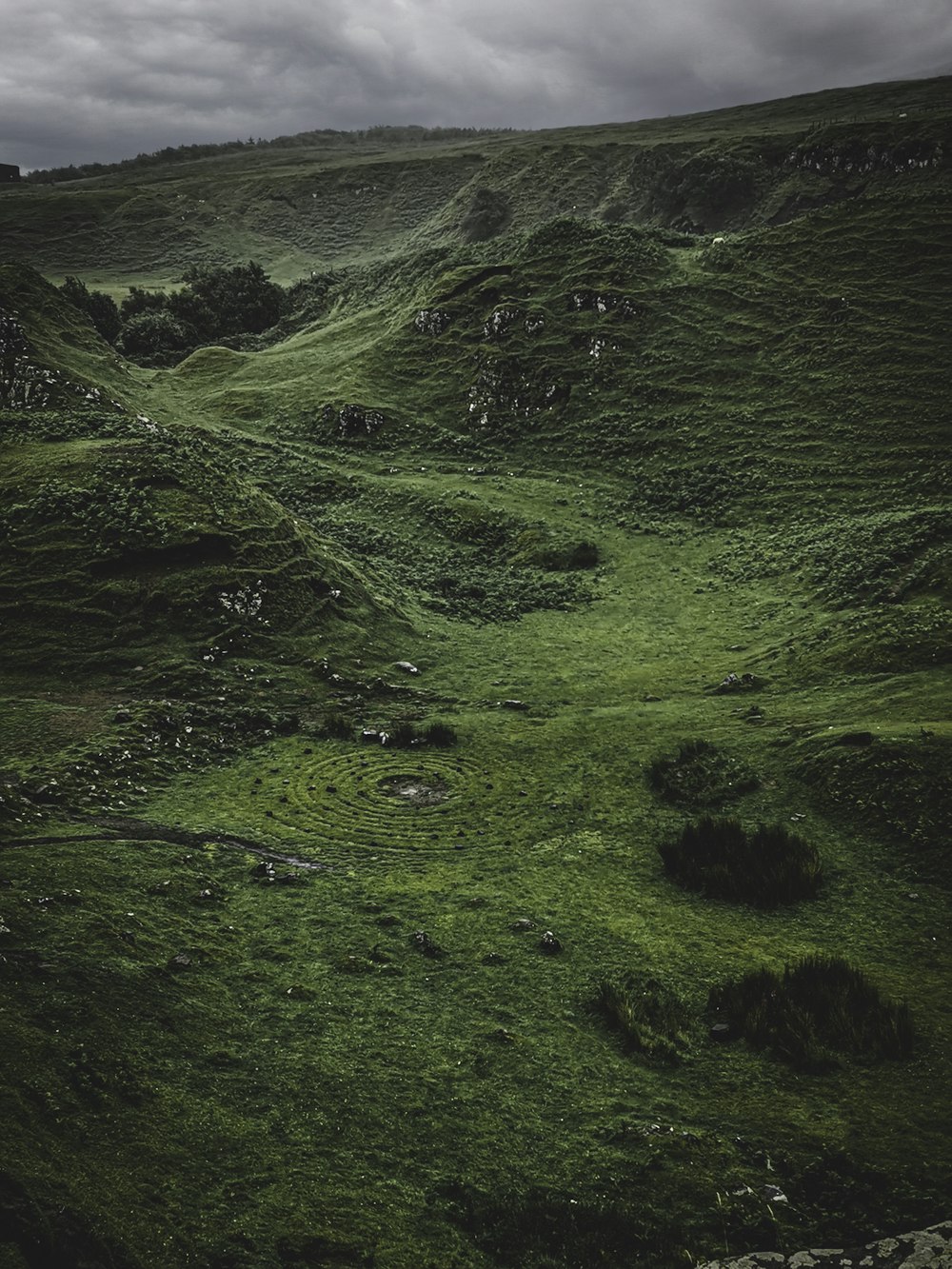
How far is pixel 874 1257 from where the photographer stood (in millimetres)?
7121

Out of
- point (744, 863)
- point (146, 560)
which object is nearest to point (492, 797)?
point (744, 863)

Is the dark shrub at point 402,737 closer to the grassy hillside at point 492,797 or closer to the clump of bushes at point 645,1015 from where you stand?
the grassy hillside at point 492,797

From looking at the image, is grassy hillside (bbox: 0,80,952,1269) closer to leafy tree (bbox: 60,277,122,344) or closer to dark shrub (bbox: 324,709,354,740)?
dark shrub (bbox: 324,709,354,740)

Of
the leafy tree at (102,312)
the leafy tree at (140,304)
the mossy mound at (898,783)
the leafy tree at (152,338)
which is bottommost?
the mossy mound at (898,783)

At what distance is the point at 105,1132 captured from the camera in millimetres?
7504

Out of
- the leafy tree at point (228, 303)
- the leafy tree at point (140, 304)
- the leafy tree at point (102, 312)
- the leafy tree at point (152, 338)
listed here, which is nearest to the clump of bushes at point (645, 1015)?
the leafy tree at point (152, 338)

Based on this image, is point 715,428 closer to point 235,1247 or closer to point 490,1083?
point 490,1083

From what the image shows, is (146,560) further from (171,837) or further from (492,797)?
(492,797)

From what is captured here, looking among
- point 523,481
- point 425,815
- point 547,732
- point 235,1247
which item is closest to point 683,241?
point 523,481

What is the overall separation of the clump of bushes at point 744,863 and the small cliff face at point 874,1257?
266 inches

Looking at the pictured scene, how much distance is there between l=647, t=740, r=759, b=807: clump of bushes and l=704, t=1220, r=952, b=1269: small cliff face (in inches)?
409

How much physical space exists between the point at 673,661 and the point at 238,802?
16191 mm

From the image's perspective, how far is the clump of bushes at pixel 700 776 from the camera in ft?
58.0

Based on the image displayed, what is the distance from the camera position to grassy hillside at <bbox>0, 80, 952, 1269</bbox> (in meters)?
7.89
